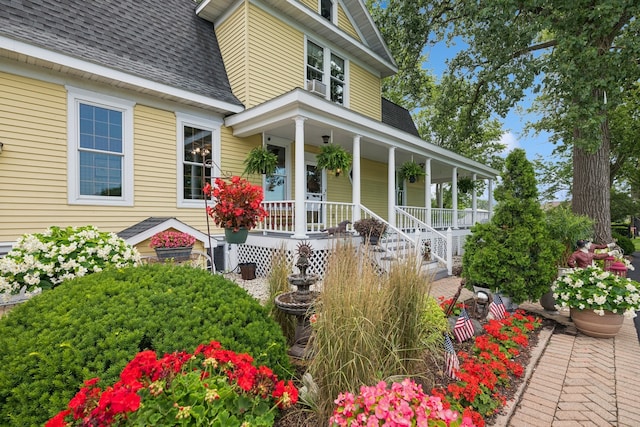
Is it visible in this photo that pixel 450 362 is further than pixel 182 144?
No

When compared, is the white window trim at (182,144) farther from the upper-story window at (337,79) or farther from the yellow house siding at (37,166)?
the upper-story window at (337,79)

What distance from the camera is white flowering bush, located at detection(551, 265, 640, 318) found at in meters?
3.62

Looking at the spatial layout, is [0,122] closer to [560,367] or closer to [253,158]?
[253,158]

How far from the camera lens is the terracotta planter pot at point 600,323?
3738mm

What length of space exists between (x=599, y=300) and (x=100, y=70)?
8277 mm

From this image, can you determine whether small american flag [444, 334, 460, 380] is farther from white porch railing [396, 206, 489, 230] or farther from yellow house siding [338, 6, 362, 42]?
yellow house siding [338, 6, 362, 42]

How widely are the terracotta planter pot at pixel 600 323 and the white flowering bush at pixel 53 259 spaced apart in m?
5.59

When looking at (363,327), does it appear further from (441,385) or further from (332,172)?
(332,172)

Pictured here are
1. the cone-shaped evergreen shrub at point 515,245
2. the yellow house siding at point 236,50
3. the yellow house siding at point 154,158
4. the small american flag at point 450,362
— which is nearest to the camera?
the small american flag at point 450,362

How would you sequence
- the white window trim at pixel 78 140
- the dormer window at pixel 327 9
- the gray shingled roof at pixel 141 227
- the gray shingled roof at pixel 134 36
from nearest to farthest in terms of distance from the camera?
the gray shingled roof at pixel 134 36 < the white window trim at pixel 78 140 < the gray shingled roof at pixel 141 227 < the dormer window at pixel 327 9

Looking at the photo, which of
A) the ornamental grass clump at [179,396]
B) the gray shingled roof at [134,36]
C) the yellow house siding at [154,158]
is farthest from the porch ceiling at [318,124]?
the ornamental grass clump at [179,396]

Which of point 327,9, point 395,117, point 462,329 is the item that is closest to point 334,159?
point 462,329

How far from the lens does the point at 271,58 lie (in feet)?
26.3

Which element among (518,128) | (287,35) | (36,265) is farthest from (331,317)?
(518,128)
